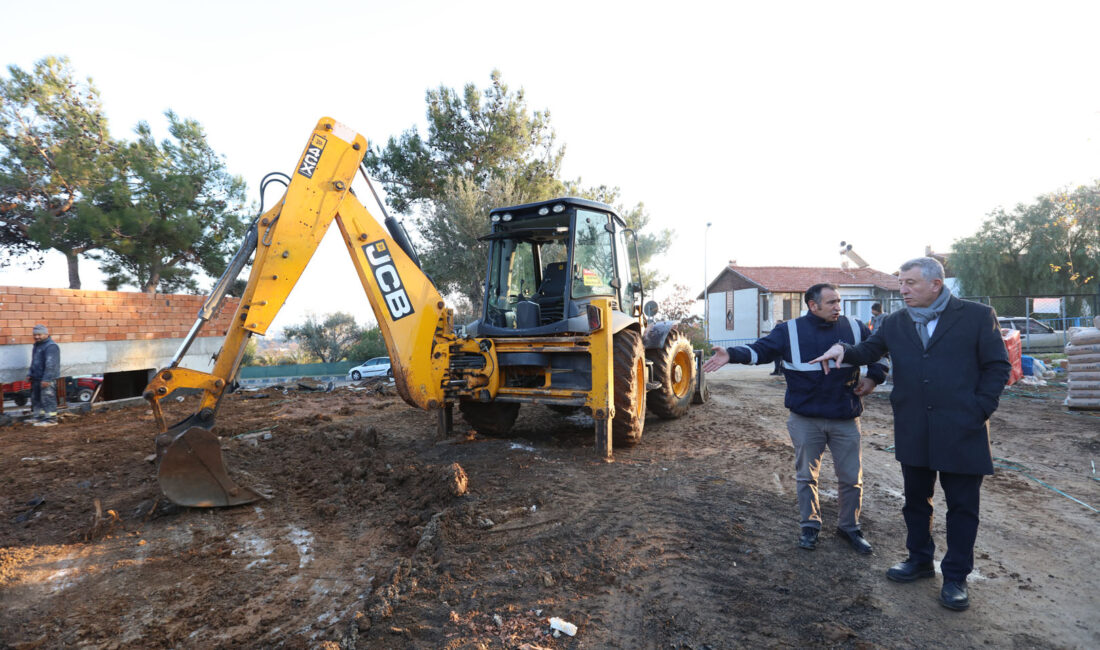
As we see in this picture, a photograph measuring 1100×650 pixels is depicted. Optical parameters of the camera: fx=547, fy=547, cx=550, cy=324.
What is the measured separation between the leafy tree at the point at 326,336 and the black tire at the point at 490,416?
21416 mm

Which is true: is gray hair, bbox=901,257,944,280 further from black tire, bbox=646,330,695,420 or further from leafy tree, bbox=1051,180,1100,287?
leafy tree, bbox=1051,180,1100,287

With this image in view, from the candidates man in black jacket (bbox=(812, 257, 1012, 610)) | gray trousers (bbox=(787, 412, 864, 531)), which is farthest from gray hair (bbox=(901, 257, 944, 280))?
gray trousers (bbox=(787, 412, 864, 531))

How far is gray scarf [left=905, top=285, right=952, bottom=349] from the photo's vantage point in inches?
120

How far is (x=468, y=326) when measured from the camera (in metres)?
6.44

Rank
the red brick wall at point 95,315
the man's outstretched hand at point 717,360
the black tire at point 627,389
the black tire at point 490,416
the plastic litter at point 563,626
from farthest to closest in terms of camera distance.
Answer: the red brick wall at point 95,315 < the black tire at point 490,416 < the black tire at point 627,389 < the man's outstretched hand at point 717,360 < the plastic litter at point 563,626

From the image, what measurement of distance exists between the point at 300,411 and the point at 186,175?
1059cm

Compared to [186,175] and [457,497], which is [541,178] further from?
[457,497]

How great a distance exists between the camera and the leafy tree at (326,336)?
27.0 metres

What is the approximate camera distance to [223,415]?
29.6 feet

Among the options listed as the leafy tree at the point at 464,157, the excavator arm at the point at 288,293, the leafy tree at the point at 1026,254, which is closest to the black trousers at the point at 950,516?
the excavator arm at the point at 288,293

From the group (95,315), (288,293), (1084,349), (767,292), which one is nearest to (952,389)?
(288,293)

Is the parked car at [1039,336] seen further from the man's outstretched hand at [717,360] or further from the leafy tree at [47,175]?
the leafy tree at [47,175]

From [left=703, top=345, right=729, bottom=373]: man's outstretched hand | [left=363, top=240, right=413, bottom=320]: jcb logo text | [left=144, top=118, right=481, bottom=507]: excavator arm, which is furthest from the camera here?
[left=363, top=240, right=413, bottom=320]: jcb logo text

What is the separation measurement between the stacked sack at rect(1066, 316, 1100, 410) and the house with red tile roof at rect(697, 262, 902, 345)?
19974mm
